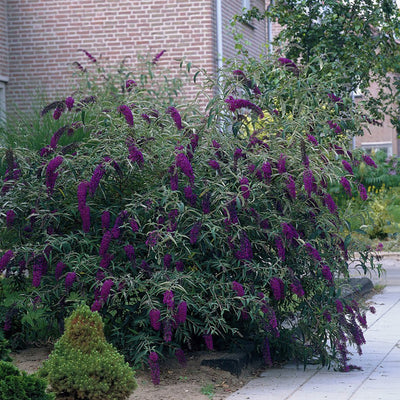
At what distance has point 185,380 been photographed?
5.73 metres

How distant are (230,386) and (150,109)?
224 cm

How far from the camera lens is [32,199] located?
6090mm

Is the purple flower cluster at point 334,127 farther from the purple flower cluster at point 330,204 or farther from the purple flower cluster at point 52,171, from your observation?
the purple flower cluster at point 52,171

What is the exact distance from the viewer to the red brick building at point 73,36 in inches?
A: 587

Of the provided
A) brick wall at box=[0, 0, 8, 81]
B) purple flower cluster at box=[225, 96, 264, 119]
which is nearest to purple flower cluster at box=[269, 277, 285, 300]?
purple flower cluster at box=[225, 96, 264, 119]

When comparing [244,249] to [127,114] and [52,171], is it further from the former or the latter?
[52,171]

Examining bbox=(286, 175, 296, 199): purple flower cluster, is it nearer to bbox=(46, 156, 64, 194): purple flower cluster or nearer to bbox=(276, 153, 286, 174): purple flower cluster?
bbox=(276, 153, 286, 174): purple flower cluster

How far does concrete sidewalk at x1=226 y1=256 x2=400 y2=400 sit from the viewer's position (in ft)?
17.9

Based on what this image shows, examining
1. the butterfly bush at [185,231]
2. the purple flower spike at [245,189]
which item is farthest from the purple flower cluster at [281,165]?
the purple flower spike at [245,189]

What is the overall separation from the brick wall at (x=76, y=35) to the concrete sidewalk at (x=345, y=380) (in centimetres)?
880

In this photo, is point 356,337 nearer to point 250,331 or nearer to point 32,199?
point 250,331

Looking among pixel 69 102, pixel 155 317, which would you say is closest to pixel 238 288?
pixel 155 317

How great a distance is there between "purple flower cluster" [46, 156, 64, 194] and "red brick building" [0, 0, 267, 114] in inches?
366

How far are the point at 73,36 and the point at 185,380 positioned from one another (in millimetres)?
10810
